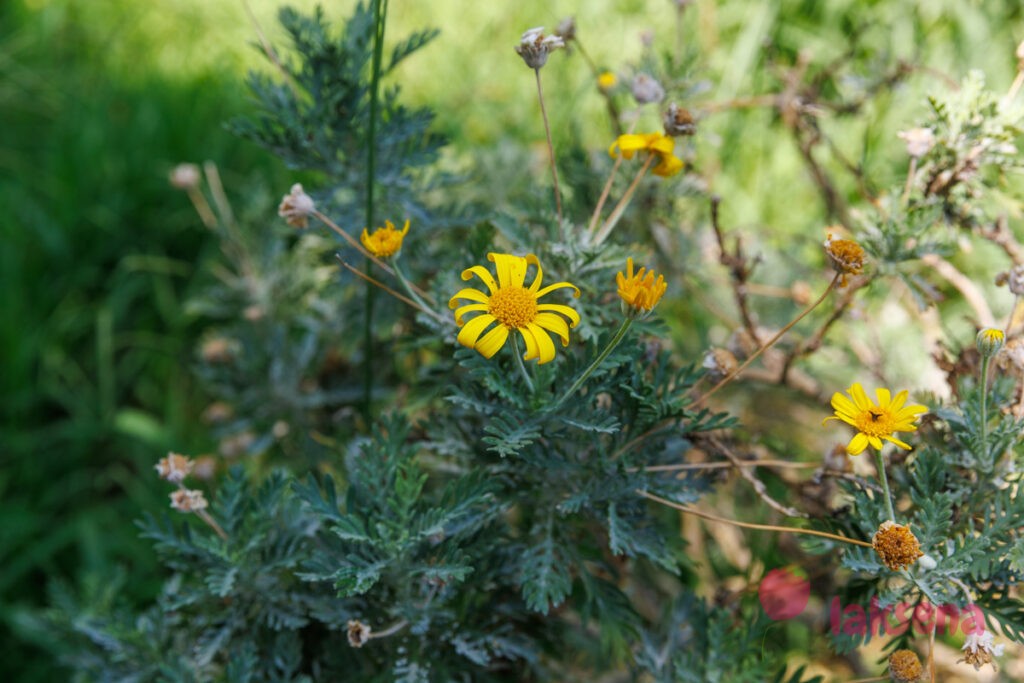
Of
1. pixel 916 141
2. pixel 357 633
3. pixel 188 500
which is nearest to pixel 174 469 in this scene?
pixel 188 500

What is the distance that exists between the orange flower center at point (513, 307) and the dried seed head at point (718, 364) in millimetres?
324

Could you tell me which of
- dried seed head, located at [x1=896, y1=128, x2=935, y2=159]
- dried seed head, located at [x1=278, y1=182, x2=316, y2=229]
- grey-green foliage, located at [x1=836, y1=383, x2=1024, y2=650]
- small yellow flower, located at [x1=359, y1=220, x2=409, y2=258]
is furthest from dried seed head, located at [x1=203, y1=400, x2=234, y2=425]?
dried seed head, located at [x1=896, y1=128, x2=935, y2=159]

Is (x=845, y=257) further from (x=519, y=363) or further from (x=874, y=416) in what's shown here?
(x=519, y=363)

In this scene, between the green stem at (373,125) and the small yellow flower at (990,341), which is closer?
the small yellow flower at (990,341)

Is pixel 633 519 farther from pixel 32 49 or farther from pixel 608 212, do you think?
pixel 32 49

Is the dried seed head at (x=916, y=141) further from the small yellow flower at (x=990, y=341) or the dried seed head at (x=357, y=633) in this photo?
the dried seed head at (x=357, y=633)

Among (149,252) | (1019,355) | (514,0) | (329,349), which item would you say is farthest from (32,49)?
(1019,355)

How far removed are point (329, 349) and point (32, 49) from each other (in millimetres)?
1852

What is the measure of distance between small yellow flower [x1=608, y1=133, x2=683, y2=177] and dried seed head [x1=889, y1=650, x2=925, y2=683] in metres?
0.68

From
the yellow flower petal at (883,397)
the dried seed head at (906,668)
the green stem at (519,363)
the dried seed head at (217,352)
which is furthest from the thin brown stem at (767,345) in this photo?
the dried seed head at (217,352)

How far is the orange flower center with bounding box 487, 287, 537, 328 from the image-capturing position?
0.92 m

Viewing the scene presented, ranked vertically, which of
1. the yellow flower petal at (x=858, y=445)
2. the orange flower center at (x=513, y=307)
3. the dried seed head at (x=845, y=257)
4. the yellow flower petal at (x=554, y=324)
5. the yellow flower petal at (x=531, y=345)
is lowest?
the yellow flower petal at (x=858, y=445)

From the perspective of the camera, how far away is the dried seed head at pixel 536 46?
1045 mm

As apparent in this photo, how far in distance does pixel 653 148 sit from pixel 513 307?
0.37 m
